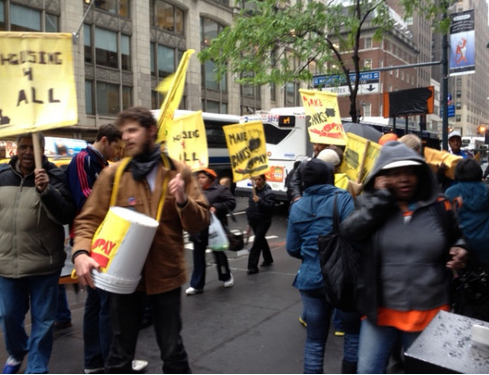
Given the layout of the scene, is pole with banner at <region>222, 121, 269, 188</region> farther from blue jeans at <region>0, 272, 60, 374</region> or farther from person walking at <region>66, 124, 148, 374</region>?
blue jeans at <region>0, 272, 60, 374</region>

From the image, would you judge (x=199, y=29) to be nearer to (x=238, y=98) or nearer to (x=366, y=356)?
(x=238, y=98)

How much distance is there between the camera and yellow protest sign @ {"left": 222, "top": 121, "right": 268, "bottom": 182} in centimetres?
718

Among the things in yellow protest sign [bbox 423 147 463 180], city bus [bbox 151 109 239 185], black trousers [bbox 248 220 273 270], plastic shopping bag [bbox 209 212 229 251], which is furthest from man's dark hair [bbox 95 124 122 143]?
city bus [bbox 151 109 239 185]

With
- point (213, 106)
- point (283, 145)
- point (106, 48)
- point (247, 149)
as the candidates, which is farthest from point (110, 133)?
point (213, 106)

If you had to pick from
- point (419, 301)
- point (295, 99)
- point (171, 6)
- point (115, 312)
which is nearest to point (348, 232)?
point (419, 301)

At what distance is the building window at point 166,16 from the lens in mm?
31078

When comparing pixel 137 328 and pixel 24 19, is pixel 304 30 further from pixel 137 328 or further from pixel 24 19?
pixel 24 19

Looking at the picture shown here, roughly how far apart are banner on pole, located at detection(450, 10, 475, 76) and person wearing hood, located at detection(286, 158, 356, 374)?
10.3m

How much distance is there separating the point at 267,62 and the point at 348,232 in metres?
12.3

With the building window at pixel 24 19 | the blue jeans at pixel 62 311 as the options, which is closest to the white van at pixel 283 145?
the blue jeans at pixel 62 311

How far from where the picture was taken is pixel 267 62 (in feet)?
47.3

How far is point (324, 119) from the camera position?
717cm

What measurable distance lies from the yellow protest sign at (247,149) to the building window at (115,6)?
76.4 ft

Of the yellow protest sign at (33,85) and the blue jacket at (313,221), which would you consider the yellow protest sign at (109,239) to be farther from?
the blue jacket at (313,221)
